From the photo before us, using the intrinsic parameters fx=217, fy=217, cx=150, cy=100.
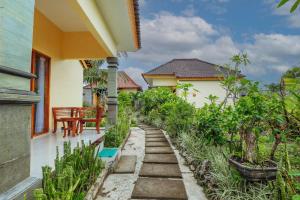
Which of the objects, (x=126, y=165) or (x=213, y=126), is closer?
(x=213, y=126)

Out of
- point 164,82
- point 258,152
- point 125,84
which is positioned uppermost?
point 125,84

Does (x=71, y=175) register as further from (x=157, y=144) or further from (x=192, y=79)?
(x=192, y=79)

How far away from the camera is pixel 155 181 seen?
13.0ft

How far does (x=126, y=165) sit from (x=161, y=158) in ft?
3.37

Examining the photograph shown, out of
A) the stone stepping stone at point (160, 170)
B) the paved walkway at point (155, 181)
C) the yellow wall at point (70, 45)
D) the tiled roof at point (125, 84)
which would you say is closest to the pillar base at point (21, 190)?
the paved walkway at point (155, 181)

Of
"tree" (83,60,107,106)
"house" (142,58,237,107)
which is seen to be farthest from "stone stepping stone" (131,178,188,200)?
"tree" (83,60,107,106)

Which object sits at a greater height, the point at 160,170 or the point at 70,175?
the point at 70,175

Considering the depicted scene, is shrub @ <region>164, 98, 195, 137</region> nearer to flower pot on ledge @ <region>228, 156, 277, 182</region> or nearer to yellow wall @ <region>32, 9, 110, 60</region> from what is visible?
yellow wall @ <region>32, 9, 110, 60</region>

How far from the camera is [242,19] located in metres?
10.1

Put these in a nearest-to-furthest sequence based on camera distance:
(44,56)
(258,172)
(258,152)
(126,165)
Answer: (258,172)
(258,152)
(126,165)
(44,56)

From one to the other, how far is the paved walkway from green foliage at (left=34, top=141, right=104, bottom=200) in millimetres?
391

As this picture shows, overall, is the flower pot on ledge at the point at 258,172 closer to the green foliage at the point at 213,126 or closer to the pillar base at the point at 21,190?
the green foliage at the point at 213,126

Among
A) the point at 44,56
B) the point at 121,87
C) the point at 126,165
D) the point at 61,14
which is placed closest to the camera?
the point at 126,165

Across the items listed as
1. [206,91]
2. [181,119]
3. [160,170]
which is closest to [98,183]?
[160,170]
